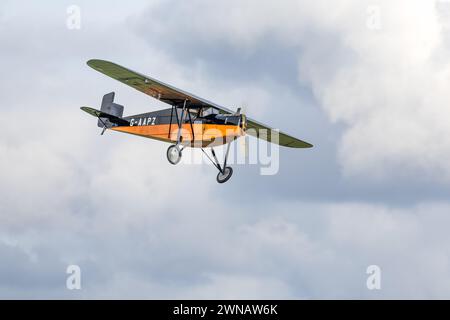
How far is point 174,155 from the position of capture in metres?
37.1

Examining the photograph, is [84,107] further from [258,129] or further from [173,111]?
[258,129]

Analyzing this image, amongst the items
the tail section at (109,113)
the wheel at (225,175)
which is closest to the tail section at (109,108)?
the tail section at (109,113)

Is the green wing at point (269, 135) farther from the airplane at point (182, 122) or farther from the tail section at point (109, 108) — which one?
the tail section at point (109, 108)

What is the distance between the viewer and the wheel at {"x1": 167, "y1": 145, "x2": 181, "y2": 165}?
3697 centimetres

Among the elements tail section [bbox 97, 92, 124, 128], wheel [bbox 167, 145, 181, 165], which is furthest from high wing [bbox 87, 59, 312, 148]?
tail section [bbox 97, 92, 124, 128]

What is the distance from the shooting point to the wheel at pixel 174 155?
37.0 m

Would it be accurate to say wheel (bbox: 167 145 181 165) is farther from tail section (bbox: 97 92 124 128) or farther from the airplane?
tail section (bbox: 97 92 124 128)

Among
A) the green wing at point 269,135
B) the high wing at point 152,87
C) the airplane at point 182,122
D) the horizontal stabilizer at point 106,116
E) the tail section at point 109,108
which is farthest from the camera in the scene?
the green wing at point 269,135

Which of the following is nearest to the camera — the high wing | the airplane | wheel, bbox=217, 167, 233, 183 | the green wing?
the high wing

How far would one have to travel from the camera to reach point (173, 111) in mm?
38656

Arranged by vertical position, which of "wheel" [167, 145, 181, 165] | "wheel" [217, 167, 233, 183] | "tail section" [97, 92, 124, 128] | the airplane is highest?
"tail section" [97, 92, 124, 128]

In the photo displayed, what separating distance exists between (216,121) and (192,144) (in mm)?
1440

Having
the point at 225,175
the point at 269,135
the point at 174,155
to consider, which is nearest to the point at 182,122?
the point at 174,155
